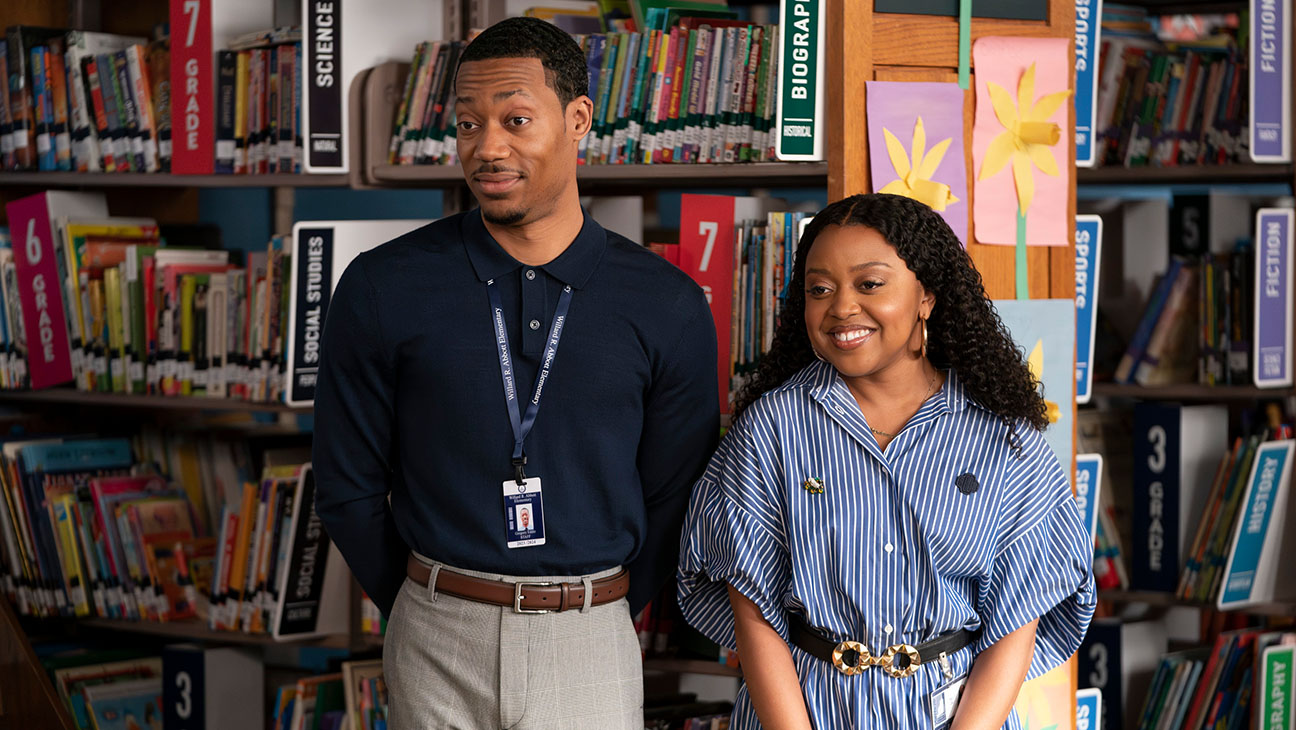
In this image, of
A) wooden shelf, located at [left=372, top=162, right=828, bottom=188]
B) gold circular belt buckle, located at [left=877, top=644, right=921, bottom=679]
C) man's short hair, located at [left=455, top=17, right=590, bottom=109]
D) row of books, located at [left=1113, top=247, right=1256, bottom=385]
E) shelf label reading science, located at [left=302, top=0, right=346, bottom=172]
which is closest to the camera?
gold circular belt buckle, located at [left=877, top=644, right=921, bottom=679]

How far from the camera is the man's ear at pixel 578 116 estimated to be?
1.86m

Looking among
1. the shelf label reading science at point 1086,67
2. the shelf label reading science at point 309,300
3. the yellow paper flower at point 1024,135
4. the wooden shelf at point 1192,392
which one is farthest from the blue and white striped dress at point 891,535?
the wooden shelf at point 1192,392

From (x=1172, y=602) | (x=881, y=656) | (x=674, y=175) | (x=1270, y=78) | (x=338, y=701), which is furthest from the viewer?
(x=1172, y=602)

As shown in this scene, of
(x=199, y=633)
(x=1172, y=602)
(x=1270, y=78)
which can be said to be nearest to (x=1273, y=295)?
(x=1270, y=78)

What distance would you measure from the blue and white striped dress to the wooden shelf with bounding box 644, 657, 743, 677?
0.75 meters

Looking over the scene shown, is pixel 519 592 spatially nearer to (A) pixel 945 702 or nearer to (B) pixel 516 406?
(B) pixel 516 406

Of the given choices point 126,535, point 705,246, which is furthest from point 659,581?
point 126,535

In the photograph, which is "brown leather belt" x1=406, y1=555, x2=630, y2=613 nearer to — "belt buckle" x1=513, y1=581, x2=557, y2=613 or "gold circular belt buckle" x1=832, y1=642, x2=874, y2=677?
"belt buckle" x1=513, y1=581, x2=557, y2=613

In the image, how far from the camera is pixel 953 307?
179 cm

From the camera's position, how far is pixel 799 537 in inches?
67.3

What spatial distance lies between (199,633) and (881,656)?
2096 millimetres

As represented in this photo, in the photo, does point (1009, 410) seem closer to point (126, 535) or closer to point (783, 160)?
point (783, 160)

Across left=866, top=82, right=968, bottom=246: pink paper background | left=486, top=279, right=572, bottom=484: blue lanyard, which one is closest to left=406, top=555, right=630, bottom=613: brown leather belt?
left=486, top=279, right=572, bottom=484: blue lanyard

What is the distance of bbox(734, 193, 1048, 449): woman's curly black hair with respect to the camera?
1.73 meters
